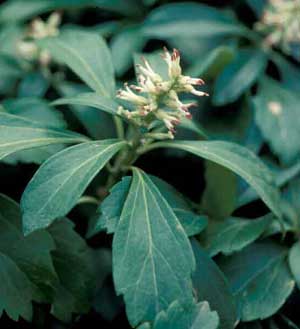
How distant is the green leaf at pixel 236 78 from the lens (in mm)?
1589

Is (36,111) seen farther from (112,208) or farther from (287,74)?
(287,74)

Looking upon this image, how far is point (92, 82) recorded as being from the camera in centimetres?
132

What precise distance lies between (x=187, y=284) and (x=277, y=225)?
366mm

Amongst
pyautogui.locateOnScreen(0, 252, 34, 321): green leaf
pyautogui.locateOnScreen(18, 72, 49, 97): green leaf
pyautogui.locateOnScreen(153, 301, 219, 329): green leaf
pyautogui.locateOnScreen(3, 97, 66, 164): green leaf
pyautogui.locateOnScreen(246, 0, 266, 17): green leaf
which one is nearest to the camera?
pyautogui.locateOnScreen(153, 301, 219, 329): green leaf

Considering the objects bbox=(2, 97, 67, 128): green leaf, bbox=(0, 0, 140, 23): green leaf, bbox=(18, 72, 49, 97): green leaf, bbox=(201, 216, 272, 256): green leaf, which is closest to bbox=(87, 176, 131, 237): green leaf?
bbox=(201, 216, 272, 256): green leaf

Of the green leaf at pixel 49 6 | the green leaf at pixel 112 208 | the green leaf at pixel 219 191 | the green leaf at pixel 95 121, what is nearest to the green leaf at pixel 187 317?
the green leaf at pixel 112 208

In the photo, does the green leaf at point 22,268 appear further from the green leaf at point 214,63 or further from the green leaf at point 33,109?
the green leaf at point 214,63

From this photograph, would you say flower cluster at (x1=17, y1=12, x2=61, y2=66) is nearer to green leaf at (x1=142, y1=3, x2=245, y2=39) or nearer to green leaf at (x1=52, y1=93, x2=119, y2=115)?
green leaf at (x1=142, y1=3, x2=245, y2=39)

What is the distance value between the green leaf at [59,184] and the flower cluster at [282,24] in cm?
67

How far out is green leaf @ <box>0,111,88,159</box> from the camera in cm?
110

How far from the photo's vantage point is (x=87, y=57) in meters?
1.38

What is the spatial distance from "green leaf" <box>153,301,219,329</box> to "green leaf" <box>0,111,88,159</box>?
14.3 inches

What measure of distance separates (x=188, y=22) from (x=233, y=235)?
662mm

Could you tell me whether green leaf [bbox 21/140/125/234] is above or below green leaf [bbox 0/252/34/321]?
above
